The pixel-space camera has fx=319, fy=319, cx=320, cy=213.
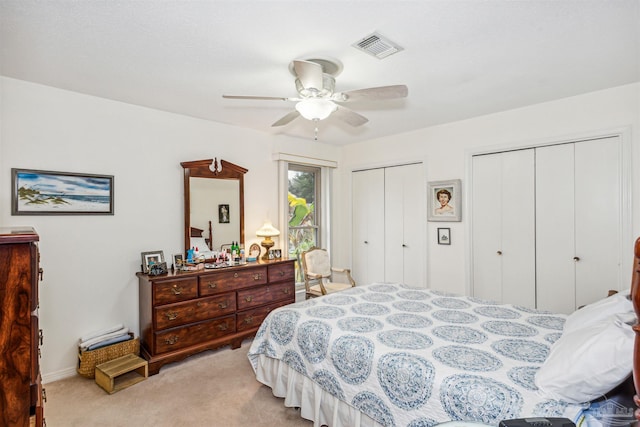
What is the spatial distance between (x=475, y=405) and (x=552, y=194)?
270 cm

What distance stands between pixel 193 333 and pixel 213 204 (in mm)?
1427

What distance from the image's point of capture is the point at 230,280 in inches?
135

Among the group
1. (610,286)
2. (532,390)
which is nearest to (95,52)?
(532,390)

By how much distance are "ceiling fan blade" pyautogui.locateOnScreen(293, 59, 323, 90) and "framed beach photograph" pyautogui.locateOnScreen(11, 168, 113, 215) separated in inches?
88.7

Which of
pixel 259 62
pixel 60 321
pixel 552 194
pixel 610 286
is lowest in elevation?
pixel 60 321

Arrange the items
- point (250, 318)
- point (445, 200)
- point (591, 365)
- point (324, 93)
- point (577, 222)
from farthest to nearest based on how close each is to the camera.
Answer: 1. point (445, 200)
2. point (250, 318)
3. point (577, 222)
4. point (324, 93)
5. point (591, 365)

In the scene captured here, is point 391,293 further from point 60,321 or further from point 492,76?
point 60,321

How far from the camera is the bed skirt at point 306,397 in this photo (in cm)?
189

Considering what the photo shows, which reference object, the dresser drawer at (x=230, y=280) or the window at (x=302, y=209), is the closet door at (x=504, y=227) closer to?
the window at (x=302, y=209)

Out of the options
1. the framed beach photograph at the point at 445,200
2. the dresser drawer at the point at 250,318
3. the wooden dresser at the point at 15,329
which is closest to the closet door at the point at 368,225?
the framed beach photograph at the point at 445,200

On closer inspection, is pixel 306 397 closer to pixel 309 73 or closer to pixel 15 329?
pixel 15 329

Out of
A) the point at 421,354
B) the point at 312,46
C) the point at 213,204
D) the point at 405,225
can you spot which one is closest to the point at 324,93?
the point at 312,46

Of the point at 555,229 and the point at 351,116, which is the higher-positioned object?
the point at 351,116

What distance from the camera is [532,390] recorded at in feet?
4.60
